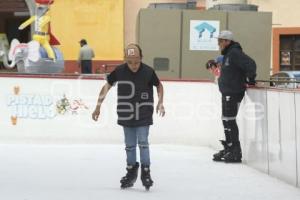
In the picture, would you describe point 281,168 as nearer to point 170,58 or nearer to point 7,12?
point 170,58

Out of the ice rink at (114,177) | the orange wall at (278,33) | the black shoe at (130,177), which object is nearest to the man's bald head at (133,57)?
the black shoe at (130,177)

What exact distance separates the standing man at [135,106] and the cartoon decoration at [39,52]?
6.29 meters

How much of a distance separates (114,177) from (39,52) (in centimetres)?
607

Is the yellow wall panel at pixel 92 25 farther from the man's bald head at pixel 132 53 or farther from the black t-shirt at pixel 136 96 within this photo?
the man's bald head at pixel 132 53

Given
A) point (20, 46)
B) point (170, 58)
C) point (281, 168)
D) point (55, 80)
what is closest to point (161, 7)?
point (170, 58)

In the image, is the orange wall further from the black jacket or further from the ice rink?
the black jacket

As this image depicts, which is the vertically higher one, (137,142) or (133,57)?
(133,57)

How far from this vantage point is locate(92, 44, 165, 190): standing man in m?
7.44

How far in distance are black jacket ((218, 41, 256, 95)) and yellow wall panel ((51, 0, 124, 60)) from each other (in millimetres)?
14758

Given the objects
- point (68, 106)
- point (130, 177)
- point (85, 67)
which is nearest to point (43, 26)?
point (68, 106)

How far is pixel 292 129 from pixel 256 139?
5.17ft

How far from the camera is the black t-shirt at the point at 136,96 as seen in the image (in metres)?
7.45

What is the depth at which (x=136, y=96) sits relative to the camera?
7453mm

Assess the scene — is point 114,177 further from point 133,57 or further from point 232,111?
point 232,111
